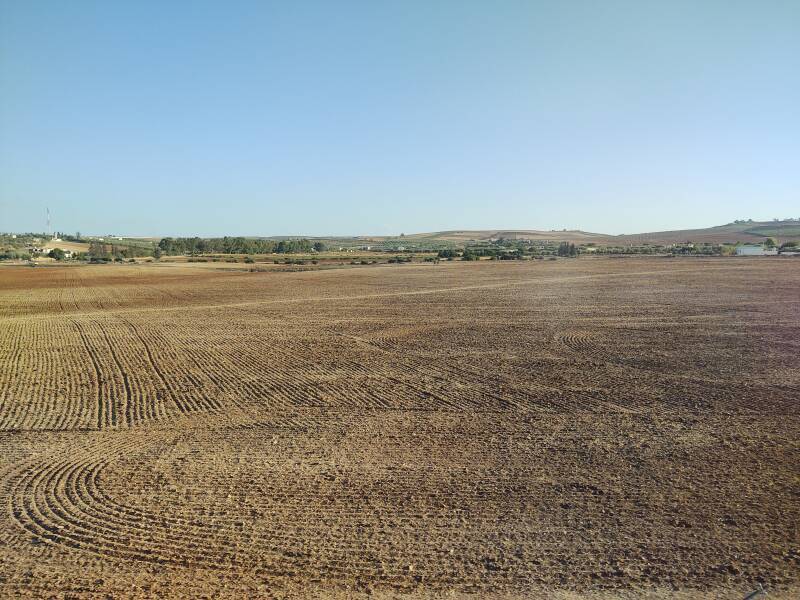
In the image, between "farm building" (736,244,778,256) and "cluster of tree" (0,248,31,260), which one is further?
"farm building" (736,244,778,256)

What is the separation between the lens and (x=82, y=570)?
753cm

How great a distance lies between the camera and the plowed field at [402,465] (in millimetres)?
7543

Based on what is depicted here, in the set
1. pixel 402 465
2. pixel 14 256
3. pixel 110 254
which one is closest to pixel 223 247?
pixel 110 254

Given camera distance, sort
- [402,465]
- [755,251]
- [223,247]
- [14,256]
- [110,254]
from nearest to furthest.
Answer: [402,465] < [14,256] < [110,254] < [755,251] < [223,247]

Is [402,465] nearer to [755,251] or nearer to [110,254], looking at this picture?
[110,254]

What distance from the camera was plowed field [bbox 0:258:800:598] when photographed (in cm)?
754

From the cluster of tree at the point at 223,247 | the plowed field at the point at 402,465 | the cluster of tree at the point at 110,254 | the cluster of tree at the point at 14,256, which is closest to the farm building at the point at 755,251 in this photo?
the cluster of tree at the point at 223,247

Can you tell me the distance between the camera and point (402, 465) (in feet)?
36.2

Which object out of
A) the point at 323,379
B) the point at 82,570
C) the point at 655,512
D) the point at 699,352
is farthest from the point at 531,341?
the point at 82,570

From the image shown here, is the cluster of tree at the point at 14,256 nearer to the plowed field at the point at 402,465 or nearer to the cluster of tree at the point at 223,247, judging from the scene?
the cluster of tree at the point at 223,247

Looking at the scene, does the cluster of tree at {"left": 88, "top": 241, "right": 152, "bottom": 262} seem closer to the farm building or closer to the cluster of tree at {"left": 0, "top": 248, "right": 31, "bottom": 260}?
the cluster of tree at {"left": 0, "top": 248, "right": 31, "bottom": 260}

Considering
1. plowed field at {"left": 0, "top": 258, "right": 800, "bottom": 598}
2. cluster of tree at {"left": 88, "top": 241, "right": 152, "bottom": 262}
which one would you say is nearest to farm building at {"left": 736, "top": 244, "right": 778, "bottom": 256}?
plowed field at {"left": 0, "top": 258, "right": 800, "bottom": 598}

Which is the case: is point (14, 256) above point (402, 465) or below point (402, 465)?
above

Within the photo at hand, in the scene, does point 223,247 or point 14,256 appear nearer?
point 14,256
